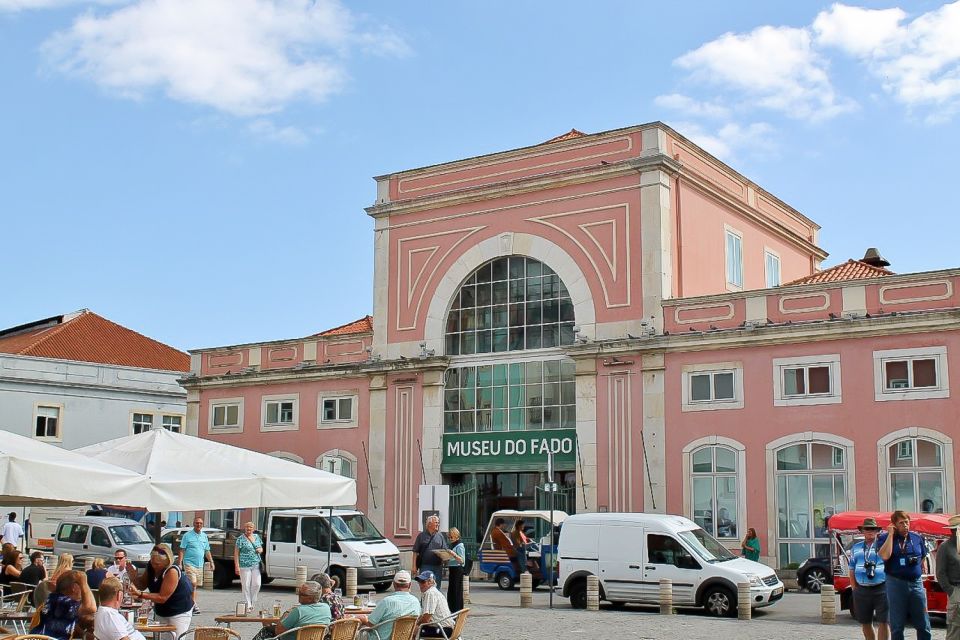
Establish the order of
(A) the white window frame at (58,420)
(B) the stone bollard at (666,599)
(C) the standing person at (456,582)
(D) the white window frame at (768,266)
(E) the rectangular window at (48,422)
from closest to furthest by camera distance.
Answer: (C) the standing person at (456,582) → (B) the stone bollard at (666,599) → (D) the white window frame at (768,266) → (A) the white window frame at (58,420) → (E) the rectangular window at (48,422)

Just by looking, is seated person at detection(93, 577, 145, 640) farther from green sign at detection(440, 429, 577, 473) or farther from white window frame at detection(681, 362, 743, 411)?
white window frame at detection(681, 362, 743, 411)

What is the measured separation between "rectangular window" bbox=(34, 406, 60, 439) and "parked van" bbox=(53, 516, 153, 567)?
16640 mm

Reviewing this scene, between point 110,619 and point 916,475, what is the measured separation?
19458mm

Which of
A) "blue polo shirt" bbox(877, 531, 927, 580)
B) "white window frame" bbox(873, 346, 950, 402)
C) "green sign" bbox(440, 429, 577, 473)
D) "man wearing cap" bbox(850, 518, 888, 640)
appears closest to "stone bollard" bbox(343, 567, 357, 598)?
"green sign" bbox(440, 429, 577, 473)

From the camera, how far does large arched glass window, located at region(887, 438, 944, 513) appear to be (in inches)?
963

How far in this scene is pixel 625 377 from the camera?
28.7 meters

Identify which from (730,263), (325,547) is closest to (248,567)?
(325,547)

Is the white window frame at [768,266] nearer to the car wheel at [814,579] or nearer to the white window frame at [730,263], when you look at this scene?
the white window frame at [730,263]

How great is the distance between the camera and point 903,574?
1204 centimetres

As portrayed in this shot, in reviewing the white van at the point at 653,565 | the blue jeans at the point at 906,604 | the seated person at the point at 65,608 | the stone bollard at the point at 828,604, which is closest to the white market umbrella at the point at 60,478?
the seated person at the point at 65,608

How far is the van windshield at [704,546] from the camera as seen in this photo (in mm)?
20328

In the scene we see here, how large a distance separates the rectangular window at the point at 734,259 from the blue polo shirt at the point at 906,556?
66.7 ft

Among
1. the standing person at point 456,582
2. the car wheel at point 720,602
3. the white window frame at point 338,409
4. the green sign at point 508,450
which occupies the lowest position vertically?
the car wheel at point 720,602

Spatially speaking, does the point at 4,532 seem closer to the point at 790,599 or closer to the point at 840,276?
the point at 790,599
